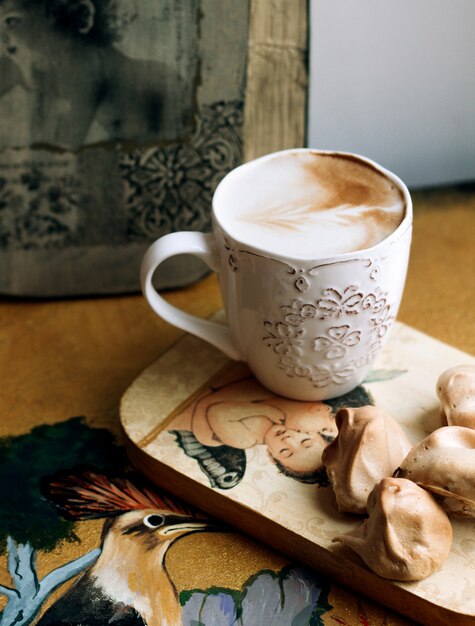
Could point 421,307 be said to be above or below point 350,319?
below

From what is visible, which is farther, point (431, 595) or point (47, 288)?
point (47, 288)

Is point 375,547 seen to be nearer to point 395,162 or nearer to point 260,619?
point 260,619

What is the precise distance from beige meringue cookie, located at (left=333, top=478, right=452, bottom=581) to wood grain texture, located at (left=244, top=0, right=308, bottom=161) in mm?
349

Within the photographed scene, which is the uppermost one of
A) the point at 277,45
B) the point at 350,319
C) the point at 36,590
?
the point at 277,45

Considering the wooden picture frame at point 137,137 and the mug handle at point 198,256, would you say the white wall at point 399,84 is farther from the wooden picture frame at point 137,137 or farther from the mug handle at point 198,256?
the mug handle at point 198,256

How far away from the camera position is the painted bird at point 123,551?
511mm

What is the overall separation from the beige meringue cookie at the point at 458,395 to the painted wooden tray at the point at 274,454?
0.03 metres

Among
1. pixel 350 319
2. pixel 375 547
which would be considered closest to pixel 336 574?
pixel 375 547

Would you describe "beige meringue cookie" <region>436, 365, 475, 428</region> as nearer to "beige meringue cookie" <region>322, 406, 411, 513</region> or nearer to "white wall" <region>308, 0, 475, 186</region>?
"beige meringue cookie" <region>322, 406, 411, 513</region>

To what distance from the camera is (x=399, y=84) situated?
34.0 inches

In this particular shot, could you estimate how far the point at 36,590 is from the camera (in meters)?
0.53

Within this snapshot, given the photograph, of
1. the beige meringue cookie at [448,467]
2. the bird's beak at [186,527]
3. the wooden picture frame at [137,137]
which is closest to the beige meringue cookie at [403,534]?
the beige meringue cookie at [448,467]

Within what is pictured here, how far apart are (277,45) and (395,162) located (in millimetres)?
262

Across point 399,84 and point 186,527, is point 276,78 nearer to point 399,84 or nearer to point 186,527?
point 399,84
